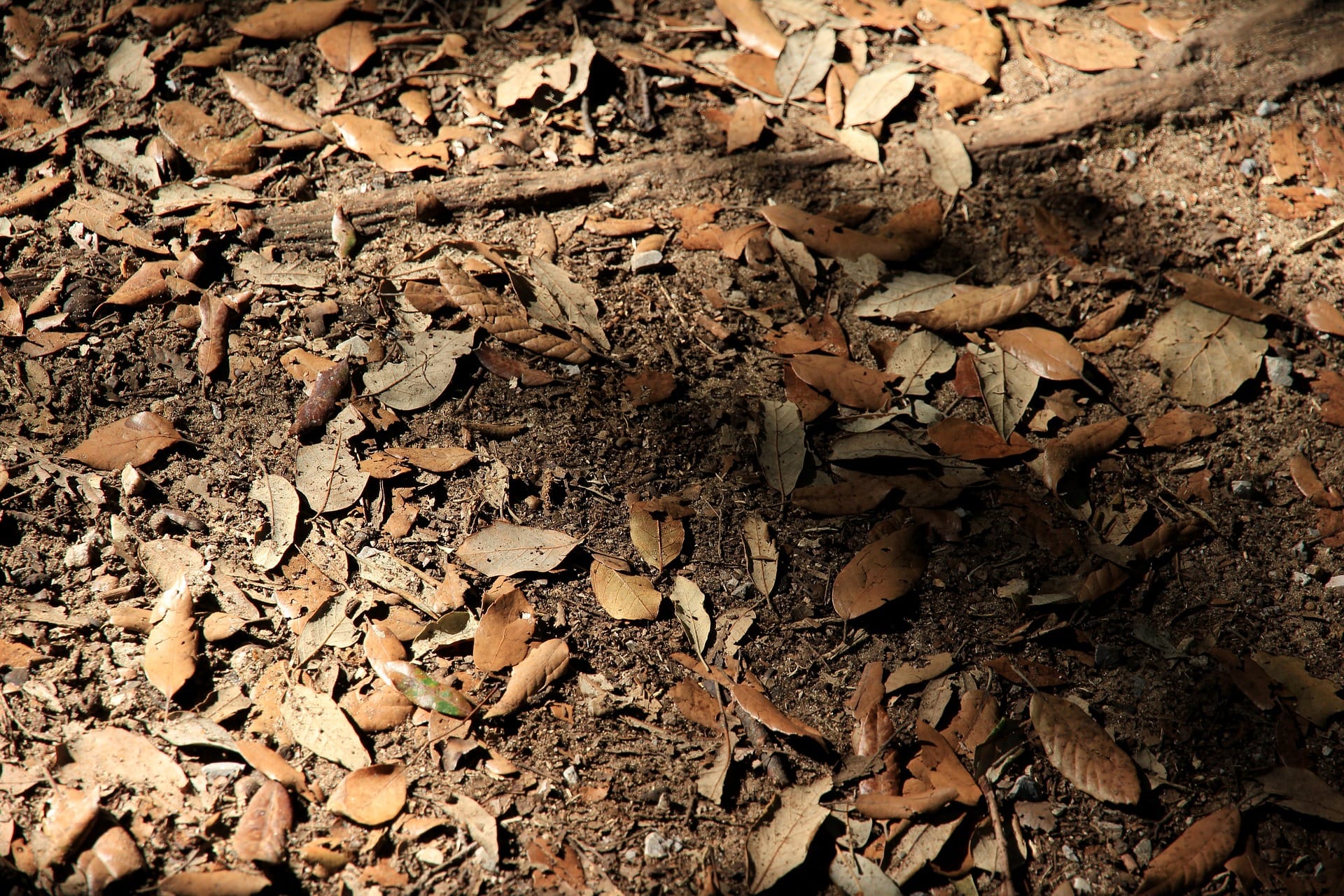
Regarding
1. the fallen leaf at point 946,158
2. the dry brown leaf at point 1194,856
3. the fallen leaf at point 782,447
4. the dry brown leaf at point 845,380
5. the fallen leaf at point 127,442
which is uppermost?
the fallen leaf at point 946,158

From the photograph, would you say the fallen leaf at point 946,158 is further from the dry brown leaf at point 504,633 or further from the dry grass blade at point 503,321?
the dry brown leaf at point 504,633

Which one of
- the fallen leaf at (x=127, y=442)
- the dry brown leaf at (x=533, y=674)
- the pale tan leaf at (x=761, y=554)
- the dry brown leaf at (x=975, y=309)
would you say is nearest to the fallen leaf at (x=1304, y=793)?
the pale tan leaf at (x=761, y=554)

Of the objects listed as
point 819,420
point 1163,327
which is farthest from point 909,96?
point 819,420

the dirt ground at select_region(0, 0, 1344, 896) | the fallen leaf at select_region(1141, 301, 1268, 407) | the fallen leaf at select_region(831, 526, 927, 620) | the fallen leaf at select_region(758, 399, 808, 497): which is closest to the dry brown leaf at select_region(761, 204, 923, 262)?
the dirt ground at select_region(0, 0, 1344, 896)

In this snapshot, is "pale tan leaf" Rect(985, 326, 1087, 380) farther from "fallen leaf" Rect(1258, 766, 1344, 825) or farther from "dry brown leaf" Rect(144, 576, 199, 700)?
"dry brown leaf" Rect(144, 576, 199, 700)

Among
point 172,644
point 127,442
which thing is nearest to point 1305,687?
point 172,644
